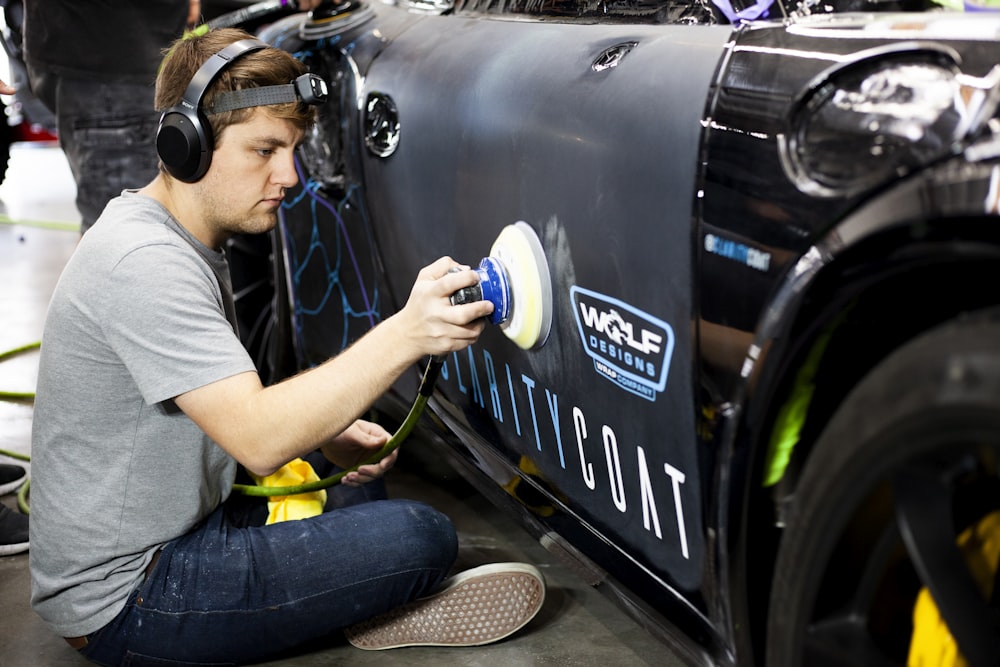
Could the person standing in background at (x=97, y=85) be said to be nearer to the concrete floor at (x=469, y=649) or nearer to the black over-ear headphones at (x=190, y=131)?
the concrete floor at (x=469, y=649)

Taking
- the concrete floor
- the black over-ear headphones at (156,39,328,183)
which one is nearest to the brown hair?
the black over-ear headphones at (156,39,328,183)

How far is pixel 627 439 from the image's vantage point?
1449 mm

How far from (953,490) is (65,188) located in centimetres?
845

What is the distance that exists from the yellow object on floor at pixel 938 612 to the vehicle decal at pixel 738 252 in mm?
332

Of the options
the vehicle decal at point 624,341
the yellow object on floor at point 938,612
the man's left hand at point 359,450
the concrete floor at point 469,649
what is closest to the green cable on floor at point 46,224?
the concrete floor at point 469,649

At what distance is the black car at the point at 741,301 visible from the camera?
100 cm

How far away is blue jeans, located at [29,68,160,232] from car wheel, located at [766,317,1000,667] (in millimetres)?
2595

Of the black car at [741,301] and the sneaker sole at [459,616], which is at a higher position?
the black car at [741,301]

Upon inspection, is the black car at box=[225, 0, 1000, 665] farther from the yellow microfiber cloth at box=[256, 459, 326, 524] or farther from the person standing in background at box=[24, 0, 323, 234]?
the person standing in background at box=[24, 0, 323, 234]

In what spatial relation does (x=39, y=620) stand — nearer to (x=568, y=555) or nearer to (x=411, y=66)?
(x=568, y=555)

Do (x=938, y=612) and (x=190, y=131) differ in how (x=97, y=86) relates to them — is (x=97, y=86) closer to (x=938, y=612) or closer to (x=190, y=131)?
(x=190, y=131)

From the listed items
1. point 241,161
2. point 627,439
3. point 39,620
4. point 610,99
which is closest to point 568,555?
point 627,439

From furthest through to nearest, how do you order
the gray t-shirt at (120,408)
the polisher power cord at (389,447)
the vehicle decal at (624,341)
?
1. the polisher power cord at (389,447)
2. the gray t-shirt at (120,408)
3. the vehicle decal at (624,341)

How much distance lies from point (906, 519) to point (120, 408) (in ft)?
4.19
